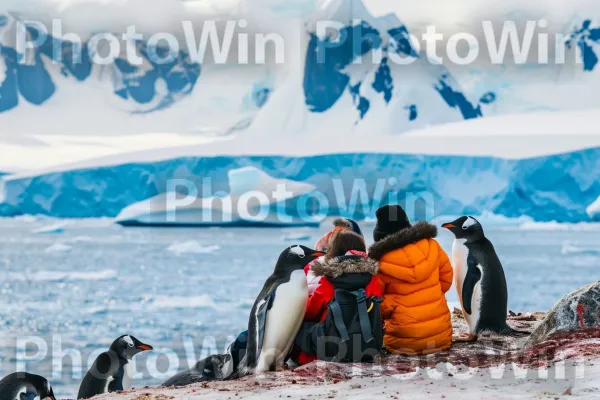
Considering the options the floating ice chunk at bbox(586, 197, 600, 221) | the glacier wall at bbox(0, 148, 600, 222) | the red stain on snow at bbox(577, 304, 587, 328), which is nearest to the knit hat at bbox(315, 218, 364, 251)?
the red stain on snow at bbox(577, 304, 587, 328)

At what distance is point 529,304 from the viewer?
1747 centimetres

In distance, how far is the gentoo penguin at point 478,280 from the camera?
5.14 m

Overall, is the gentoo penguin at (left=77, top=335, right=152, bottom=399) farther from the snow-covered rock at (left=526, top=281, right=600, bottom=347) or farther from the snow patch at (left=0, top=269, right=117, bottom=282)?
the snow patch at (left=0, top=269, right=117, bottom=282)

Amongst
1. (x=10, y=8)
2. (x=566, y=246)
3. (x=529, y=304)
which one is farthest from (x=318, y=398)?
(x=10, y=8)

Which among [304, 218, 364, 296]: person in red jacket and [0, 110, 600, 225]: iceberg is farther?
[0, 110, 600, 225]: iceberg

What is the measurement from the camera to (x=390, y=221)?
14.2ft

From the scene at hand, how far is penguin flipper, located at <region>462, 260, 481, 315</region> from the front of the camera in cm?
518

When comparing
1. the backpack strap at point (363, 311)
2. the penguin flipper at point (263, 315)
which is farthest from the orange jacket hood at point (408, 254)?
the penguin flipper at point (263, 315)

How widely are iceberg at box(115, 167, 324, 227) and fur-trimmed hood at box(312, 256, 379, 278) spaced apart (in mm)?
29965

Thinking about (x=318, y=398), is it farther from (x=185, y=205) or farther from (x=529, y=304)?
(x=185, y=205)

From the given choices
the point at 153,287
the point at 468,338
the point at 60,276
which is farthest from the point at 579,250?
the point at 468,338

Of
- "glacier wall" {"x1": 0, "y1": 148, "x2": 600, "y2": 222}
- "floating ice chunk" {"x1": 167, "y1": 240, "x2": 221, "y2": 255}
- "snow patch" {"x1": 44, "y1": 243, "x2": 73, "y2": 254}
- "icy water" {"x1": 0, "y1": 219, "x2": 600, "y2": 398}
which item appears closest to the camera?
"icy water" {"x1": 0, "y1": 219, "x2": 600, "y2": 398}

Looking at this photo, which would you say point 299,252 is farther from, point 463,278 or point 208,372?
point 463,278

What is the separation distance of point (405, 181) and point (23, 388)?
30517 millimetres
